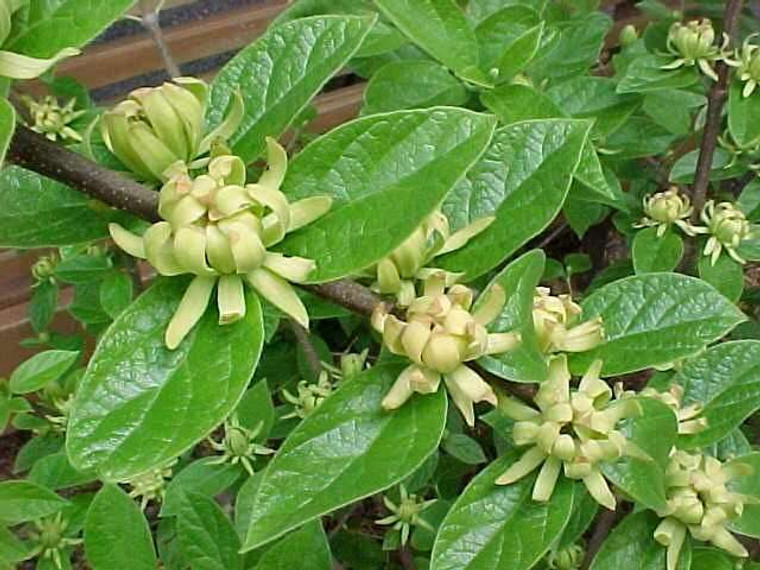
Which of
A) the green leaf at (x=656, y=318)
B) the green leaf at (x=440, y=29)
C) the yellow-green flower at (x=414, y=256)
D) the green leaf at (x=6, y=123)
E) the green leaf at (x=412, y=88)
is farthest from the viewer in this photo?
the green leaf at (x=412, y=88)

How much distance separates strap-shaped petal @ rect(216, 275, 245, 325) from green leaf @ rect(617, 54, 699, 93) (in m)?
0.63

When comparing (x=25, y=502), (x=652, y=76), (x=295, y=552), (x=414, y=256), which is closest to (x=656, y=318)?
(x=414, y=256)

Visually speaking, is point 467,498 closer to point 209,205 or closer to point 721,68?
point 209,205

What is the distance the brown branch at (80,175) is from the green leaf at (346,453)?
0.15 m

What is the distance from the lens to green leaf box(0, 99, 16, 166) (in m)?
0.45

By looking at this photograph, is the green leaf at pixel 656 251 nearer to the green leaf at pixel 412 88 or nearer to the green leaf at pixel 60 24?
the green leaf at pixel 412 88

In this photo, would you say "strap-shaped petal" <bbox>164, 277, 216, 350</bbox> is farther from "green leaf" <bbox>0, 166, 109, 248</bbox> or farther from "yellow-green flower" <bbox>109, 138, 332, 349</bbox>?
"green leaf" <bbox>0, 166, 109, 248</bbox>

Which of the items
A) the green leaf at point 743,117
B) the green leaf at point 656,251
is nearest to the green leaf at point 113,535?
the green leaf at point 656,251

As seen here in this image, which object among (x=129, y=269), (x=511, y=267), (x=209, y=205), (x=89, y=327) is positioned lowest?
(x=89, y=327)

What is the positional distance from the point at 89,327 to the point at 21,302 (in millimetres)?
684

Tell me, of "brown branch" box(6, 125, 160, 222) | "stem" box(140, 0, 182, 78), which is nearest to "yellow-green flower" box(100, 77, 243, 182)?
"brown branch" box(6, 125, 160, 222)

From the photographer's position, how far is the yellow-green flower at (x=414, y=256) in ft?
1.87

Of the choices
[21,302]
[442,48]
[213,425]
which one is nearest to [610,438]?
[213,425]

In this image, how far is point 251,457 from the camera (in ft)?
3.37
